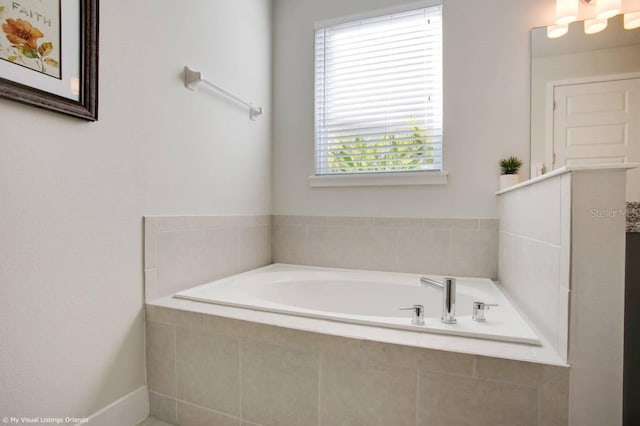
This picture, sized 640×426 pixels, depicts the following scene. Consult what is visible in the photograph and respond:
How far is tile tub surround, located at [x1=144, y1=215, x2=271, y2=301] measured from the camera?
1452 mm

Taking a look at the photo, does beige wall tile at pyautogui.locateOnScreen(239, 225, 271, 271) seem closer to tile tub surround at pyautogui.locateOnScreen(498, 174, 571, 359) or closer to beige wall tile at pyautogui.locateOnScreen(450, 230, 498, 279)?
beige wall tile at pyautogui.locateOnScreen(450, 230, 498, 279)

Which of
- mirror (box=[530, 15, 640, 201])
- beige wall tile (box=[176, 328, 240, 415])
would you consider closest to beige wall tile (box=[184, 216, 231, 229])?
beige wall tile (box=[176, 328, 240, 415])

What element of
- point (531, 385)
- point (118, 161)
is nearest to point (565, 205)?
point (531, 385)

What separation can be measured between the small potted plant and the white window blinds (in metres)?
0.37

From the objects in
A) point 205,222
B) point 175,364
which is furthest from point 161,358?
point 205,222

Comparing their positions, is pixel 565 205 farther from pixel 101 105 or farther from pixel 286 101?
pixel 286 101

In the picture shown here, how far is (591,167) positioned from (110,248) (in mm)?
1582

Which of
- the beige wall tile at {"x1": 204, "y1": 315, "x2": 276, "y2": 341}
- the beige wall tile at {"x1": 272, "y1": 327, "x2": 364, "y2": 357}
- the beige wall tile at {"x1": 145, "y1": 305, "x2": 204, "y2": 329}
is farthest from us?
the beige wall tile at {"x1": 145, "y1": 305, "x2": 204, "y2": 329}

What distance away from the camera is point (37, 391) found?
3.37ft

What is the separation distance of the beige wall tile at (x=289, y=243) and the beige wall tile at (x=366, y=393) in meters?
1.26

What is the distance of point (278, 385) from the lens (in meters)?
1.19

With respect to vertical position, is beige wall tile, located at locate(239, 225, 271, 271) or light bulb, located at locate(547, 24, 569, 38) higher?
light bulb, located at locate(547, 24, 569, 38)

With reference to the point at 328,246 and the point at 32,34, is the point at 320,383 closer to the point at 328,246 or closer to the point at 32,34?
the point at 328,246

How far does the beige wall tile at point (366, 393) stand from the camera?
1.03m
